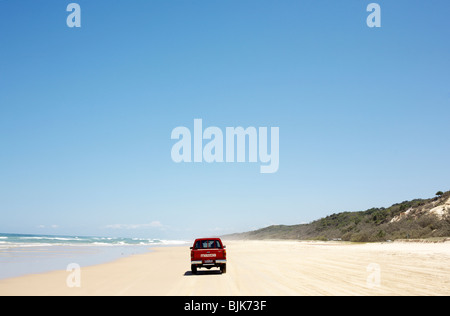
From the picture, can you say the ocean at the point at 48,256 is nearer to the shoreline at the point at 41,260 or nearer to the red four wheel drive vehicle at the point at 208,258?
the shoreline at the point at 41,260

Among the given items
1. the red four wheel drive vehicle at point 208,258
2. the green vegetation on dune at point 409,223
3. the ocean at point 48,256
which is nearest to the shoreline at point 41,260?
the ocean at point 48,256

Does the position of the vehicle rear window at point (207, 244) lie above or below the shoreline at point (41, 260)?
above

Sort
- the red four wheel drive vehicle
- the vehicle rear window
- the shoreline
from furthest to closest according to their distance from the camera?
the shoreline
the vehicle rear window
the red four wheel drive vehicle

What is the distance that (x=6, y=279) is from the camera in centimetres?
2048

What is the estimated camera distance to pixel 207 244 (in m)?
24.3

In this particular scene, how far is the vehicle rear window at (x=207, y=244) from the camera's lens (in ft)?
79.2

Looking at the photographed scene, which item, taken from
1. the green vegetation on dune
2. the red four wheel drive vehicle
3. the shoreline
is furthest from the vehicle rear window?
the green vegetation on dune

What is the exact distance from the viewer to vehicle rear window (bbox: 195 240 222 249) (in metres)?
24.2

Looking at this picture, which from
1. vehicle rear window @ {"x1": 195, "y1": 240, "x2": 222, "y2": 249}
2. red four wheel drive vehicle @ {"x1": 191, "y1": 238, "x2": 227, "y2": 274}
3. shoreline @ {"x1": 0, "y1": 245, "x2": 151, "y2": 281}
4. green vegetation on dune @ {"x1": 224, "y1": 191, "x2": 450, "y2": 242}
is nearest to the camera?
red four wheel drive vehicle @ {"x1": 191, "y1": 238, "x2": 227, "y2": 274}

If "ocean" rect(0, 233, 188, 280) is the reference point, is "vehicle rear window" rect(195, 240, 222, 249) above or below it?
above

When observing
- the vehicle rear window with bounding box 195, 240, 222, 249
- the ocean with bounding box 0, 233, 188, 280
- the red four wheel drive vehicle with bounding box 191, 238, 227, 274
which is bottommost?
the ocean with bounding box 0, 233, 188, 280

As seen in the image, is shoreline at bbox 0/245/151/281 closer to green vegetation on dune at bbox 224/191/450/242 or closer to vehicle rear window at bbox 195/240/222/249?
vehicle rear window at bbox 195/240/222/249
